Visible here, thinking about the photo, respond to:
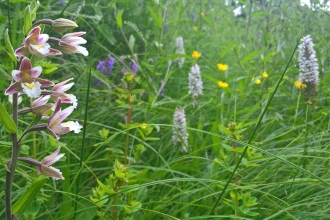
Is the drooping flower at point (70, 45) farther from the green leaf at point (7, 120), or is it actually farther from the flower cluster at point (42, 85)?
the green leaf at point (7, 120)

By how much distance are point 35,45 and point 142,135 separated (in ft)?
2.31

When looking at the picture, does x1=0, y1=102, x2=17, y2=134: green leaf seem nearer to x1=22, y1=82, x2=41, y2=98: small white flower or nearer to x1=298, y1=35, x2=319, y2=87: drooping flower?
x1=22, y1=82, x2=41, y2=98: small white flower

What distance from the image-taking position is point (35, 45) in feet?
2.73

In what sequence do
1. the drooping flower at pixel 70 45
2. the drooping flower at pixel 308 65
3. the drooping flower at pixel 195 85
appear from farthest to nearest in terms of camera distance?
1. the drooping flower at pixel 195 85
2. the drooping flower at pixel 308 65
3. the drooping flower at pixel 70 45

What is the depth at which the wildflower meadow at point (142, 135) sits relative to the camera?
89cm

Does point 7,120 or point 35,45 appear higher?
point 35,45

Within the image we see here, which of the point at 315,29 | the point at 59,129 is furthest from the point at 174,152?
the point at 315,29

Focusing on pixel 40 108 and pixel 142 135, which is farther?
pixel 142 135

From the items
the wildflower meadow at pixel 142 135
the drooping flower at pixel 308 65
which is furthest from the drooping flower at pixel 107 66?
the drooping flower at pixel 308 65

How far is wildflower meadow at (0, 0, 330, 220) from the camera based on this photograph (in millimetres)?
894

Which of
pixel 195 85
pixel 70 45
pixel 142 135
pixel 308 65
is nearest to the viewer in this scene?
pixel 70 45

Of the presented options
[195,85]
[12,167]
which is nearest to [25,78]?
[12,167]

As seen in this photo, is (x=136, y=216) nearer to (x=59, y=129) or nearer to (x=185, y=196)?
(x=185, y=196)

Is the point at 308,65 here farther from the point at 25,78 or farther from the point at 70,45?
the point at 25,78
